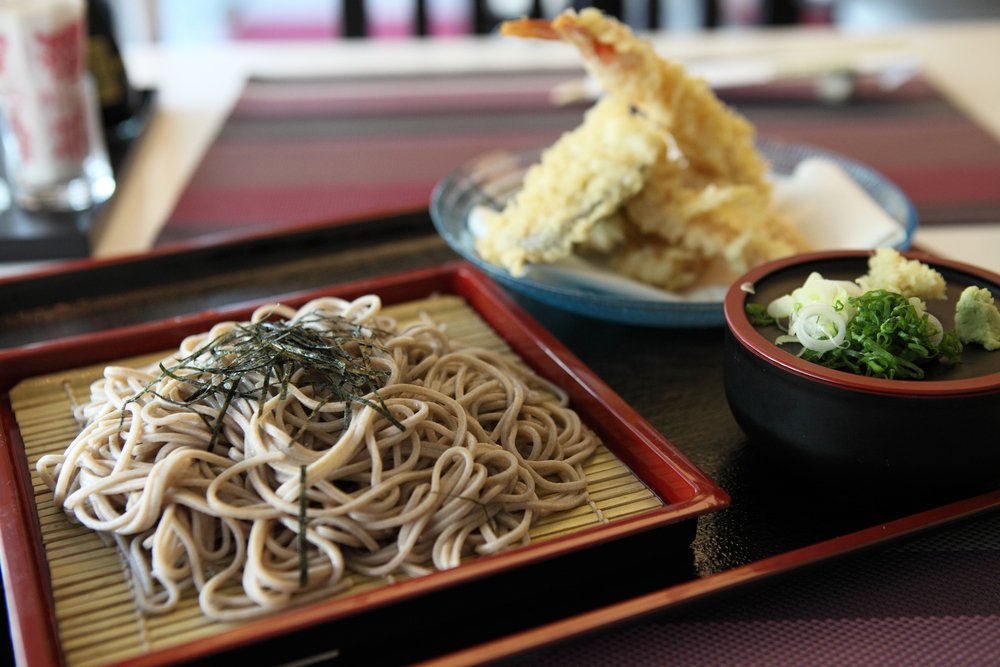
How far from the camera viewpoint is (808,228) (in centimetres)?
147

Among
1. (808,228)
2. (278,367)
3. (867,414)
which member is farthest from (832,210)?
(278,367)

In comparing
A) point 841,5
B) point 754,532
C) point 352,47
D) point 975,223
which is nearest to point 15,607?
point 754,532

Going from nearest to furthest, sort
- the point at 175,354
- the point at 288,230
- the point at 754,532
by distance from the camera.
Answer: the point at 754,532 < the point at 175,354 < the point at 288,230

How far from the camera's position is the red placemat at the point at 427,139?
176 cm

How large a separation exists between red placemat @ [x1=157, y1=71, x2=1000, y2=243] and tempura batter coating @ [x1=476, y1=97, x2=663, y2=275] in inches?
15.3

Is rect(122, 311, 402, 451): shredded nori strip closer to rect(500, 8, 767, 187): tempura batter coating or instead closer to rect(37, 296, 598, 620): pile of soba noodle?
rect(37, 296, 598, 620): pile of soba noodle

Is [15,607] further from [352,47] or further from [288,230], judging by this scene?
[352,47]

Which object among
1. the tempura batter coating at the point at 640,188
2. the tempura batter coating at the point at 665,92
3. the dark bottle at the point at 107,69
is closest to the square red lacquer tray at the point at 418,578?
the tempura batter coating at the point at 640,188

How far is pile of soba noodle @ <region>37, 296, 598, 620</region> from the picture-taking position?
85 centimetres

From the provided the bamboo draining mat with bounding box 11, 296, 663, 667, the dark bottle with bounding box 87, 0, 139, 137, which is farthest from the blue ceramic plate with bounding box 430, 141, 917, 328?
the dark bottle with bounding box 87, 0, 139, 137

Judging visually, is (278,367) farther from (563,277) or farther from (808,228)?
(808,228)

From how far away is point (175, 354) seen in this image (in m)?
1.13

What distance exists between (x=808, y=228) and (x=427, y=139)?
904 mm

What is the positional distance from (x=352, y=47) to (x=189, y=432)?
1.99 meters
